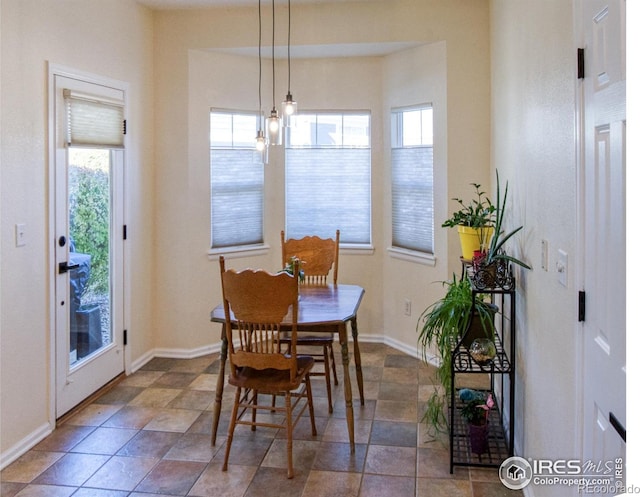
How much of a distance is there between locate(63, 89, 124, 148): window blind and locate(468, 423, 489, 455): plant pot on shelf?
9.61ft

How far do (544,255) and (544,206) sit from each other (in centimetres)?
20

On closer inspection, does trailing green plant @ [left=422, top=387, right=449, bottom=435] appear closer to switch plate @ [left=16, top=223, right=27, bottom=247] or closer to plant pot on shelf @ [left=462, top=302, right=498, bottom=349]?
plant pot on shelf @ [left=462, top=302, right=498, bottom=349]

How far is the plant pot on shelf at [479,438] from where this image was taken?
2887mm

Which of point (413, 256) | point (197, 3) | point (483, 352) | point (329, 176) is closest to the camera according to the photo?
point (483, 352)

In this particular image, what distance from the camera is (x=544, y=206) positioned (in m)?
2.21

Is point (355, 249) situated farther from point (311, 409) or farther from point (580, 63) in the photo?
point (580, 63)

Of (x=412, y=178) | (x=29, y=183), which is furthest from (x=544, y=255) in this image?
(x=29, y=183)

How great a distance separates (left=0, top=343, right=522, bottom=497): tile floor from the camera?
2684 millimetres

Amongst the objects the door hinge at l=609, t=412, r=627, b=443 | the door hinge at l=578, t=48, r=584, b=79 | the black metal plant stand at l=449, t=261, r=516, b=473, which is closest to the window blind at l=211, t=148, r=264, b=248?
the black metal plant stand at l=449, t=261, r=516, b=473

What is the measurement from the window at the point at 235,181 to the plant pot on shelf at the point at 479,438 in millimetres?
2766

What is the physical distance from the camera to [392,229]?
4965mm

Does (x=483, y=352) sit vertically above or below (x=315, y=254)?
below
